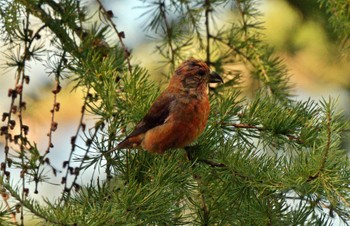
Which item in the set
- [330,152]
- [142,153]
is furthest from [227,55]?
[330,152]

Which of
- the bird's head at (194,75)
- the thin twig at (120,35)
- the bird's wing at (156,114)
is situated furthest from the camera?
the bird's head at (194,75)

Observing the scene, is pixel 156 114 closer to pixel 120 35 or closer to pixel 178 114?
pixel 178 114

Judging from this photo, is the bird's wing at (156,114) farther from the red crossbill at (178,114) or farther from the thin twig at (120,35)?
the thin twig at (120,35)

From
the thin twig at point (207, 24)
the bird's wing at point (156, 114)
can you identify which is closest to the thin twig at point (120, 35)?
the bird's wing at point (156, 114)

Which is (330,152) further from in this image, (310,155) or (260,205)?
(260,205)

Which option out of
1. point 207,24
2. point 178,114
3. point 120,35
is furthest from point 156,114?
point 207,24

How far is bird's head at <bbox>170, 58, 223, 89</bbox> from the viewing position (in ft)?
12.2

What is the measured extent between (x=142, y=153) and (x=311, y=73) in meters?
2.66

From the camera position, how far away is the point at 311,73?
17.9ft

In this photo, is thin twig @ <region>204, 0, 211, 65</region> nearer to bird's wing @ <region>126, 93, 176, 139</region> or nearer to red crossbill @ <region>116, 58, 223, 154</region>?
red crossbill @ <region>116, 58, 223, 154</region>

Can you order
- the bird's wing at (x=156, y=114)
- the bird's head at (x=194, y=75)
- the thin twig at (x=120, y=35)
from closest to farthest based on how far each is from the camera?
the bird's wing at (x=156, y=114)
the thin twig at (x=120, y=35)
the bird's head at (x=194, y=75)

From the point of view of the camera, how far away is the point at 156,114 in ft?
11.0

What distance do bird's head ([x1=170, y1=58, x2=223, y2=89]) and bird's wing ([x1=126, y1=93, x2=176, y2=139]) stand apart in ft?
0.66

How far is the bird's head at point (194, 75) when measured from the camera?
12.2ft
